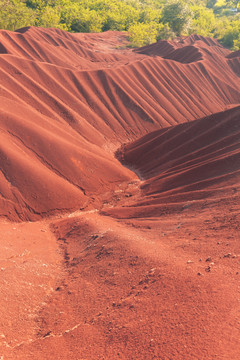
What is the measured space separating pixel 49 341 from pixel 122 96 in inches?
893

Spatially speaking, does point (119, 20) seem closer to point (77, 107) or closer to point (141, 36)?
point (141, 36)

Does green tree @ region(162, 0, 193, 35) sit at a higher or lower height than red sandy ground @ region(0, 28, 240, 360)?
higher

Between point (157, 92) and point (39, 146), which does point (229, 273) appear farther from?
point (157, 92)

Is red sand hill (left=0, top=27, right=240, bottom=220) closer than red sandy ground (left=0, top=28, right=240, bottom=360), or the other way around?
red sandy ground (left=0, top=28, right=240, bottom=360)

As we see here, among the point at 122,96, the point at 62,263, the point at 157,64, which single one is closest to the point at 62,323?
the point at 62,263

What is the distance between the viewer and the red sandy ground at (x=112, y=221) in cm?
487

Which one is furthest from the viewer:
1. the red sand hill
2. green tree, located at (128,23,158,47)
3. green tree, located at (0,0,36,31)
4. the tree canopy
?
green tree, located at (128,23,158,47)

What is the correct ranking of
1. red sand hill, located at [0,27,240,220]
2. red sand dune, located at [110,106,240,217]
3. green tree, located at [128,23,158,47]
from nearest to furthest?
1. red sand dune, located at [110,106,240,217]
2. red sand hill, located at [0,27,240,220]
3. green tree, located at [128,23,158,47]

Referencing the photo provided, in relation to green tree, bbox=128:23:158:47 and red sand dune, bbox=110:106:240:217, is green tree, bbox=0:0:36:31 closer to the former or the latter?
green tree, bbox=128:23:158:47

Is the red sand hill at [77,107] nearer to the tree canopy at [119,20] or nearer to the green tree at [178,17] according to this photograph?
the tree canopy at [119,20]

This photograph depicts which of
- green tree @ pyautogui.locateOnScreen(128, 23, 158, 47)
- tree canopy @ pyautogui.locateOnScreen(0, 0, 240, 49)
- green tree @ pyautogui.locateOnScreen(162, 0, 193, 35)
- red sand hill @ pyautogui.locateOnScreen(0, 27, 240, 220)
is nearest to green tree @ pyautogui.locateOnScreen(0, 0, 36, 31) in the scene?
tree canopy @ pyautogui.locateOnScreen(0, 0, 240, 49)

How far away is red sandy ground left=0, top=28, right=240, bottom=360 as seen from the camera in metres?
4.87

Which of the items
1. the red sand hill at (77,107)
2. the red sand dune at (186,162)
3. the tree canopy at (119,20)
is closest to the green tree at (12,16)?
the tree canopy at (119,20)

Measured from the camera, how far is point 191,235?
8203mm
